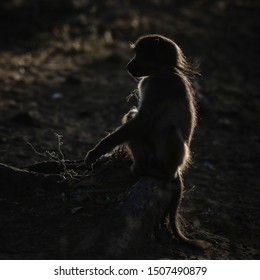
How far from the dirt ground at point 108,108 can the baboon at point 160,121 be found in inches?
16.0

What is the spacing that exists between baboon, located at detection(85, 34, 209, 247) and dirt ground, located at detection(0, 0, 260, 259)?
0.41 metres

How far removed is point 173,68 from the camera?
250 inches

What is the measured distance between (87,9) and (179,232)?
524 inches

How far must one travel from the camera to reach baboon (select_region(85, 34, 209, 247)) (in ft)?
19.7

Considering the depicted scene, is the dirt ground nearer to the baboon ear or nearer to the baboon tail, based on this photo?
the baboon tail

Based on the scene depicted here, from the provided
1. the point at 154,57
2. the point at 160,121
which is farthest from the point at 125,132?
the point at 154,57

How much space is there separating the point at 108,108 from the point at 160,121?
630cm

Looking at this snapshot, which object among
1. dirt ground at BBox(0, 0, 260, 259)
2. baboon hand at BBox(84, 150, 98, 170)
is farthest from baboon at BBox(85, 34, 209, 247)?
dirt ground at BBox(0, 0, 260, 259)

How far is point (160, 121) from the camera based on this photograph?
609 cm

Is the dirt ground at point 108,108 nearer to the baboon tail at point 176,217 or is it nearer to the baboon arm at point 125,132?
the baboon tail at point 176,217

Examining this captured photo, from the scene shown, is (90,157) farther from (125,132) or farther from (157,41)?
(157,41)

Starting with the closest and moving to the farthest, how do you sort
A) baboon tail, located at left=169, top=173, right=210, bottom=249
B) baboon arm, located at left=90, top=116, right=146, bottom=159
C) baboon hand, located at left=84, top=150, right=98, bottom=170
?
baboon arm, located at left=90, top=116, right=146, bottom=159 < baboon hand, located at left=84, top=150, right=98, bottom=170 < baboon tail, located at left=169, top=173, right=210, bottom=249

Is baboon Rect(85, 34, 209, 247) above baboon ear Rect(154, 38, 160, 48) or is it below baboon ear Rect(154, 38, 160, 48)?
below
